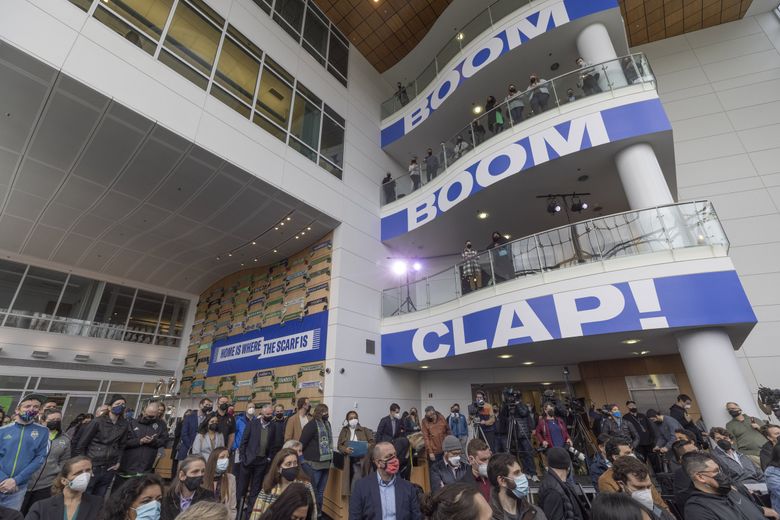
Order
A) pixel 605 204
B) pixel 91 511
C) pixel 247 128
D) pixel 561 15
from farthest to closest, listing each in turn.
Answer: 1. pixel 605 204
2. pixel 561 15
3. pixel 247 128
4. pixel 91 511

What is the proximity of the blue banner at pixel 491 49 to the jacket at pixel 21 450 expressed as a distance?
1311 centimetres

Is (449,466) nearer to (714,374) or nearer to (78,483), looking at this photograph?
(78,483)

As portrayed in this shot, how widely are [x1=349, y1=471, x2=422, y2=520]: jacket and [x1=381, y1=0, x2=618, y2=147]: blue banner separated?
1220 centimetres

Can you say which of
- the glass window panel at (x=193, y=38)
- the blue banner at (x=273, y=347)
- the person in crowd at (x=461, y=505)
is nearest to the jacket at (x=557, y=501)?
the person in crowd at (x=461, y=505)

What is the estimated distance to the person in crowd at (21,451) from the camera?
13.4 ft

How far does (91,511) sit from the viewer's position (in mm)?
2941

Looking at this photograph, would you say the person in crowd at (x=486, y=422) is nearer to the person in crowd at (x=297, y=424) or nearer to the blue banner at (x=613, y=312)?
the blue banner at (x=613, y=312)

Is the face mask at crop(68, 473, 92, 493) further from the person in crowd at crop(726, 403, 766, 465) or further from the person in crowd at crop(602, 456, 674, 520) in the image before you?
the person in crowd at crop(726, 403, 766, 465)

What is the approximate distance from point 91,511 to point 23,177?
957 cm

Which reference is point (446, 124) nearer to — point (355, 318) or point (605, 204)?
point (605, 204)

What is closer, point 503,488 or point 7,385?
point 503,488

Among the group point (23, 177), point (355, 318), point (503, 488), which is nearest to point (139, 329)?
point (23, 177)

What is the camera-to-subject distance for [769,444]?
4297 mm

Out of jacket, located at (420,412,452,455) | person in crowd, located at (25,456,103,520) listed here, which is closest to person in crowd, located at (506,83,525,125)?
jacket, located at (420,412,452,455)
